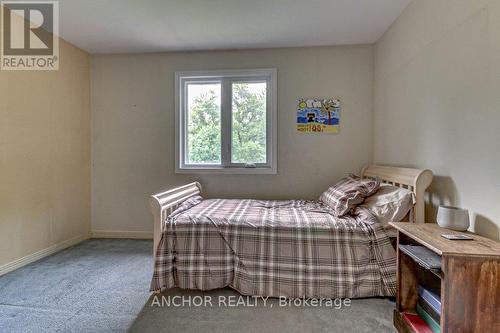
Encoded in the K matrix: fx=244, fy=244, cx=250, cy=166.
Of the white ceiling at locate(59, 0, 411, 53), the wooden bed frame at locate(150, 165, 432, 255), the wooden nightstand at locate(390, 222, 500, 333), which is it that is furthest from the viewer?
the white ceiling at locate(59, 0, 411, 53)

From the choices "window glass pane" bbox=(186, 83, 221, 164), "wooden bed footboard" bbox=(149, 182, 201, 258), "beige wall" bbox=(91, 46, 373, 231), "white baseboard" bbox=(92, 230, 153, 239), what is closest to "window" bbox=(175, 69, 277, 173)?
"window glass pane" bbox=(186, 83, 221, 164)

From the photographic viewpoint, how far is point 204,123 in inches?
122

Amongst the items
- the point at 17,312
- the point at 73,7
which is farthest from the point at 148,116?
the point at 17,312

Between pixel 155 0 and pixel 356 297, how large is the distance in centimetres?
284

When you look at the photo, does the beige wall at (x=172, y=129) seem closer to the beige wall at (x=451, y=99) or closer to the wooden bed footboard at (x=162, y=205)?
the beige wall at (x=451, y=99)

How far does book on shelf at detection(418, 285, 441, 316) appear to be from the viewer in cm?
125

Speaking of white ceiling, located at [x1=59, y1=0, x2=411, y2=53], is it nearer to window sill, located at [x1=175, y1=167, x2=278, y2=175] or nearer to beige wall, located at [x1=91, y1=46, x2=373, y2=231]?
beige wall, located at [x1=91, y1=46, x2=373, y2=231]

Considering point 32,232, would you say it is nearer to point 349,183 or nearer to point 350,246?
point 350,246

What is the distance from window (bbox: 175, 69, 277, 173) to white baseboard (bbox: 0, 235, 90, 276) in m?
1.48

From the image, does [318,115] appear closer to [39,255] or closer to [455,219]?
[455,219]

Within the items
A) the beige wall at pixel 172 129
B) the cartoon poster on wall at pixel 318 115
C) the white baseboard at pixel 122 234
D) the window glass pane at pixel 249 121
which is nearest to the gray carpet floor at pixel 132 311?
the white baseboard at pixel 122 234

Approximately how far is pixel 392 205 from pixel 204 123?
225 cm

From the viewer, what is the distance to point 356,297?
1766 millimetres

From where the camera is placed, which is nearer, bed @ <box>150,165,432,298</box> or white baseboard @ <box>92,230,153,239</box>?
bed @ <box>150,165,432,298</box>
